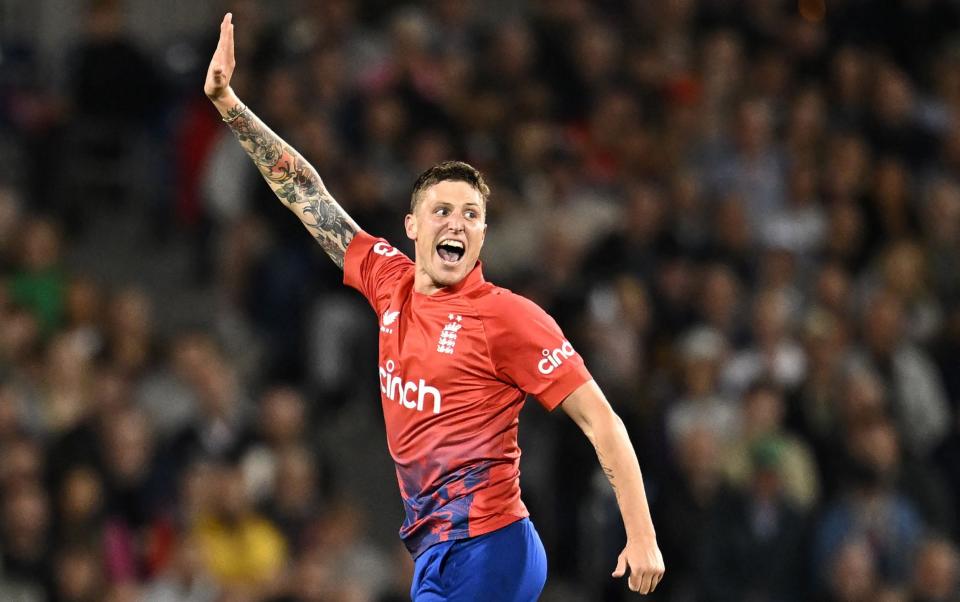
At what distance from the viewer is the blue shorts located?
5500mm

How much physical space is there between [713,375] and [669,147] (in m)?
2.29

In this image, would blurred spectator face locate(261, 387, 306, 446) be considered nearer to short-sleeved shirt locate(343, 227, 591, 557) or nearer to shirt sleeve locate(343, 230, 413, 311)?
shirt sleeve locate(343, 230, 413, 311)

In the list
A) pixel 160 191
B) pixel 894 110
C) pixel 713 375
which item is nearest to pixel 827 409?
pixel 713 375

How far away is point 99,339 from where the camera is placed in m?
10.6

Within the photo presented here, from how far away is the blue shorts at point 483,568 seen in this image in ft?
18.0

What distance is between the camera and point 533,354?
214 inches

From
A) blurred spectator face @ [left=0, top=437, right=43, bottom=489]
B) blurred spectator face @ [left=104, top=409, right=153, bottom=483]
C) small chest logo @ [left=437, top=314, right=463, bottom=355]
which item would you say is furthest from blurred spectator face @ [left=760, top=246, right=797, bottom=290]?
small chest logo @ [left=437, top=314, right=463, bottom=355]

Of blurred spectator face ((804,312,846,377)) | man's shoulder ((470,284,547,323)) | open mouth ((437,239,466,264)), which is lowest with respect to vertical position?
blurred spectator face ((804,312,846,377))

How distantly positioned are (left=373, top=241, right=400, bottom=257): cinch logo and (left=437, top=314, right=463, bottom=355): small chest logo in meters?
0.71

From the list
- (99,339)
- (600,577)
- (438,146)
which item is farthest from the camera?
(438,146)

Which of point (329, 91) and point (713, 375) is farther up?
point (329, 91)

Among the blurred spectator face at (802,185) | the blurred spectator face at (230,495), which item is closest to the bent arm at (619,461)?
the blurred spectator face at (230,495)

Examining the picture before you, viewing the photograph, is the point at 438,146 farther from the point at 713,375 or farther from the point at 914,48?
the point at 914,48

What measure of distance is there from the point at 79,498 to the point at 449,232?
15.9 feet
